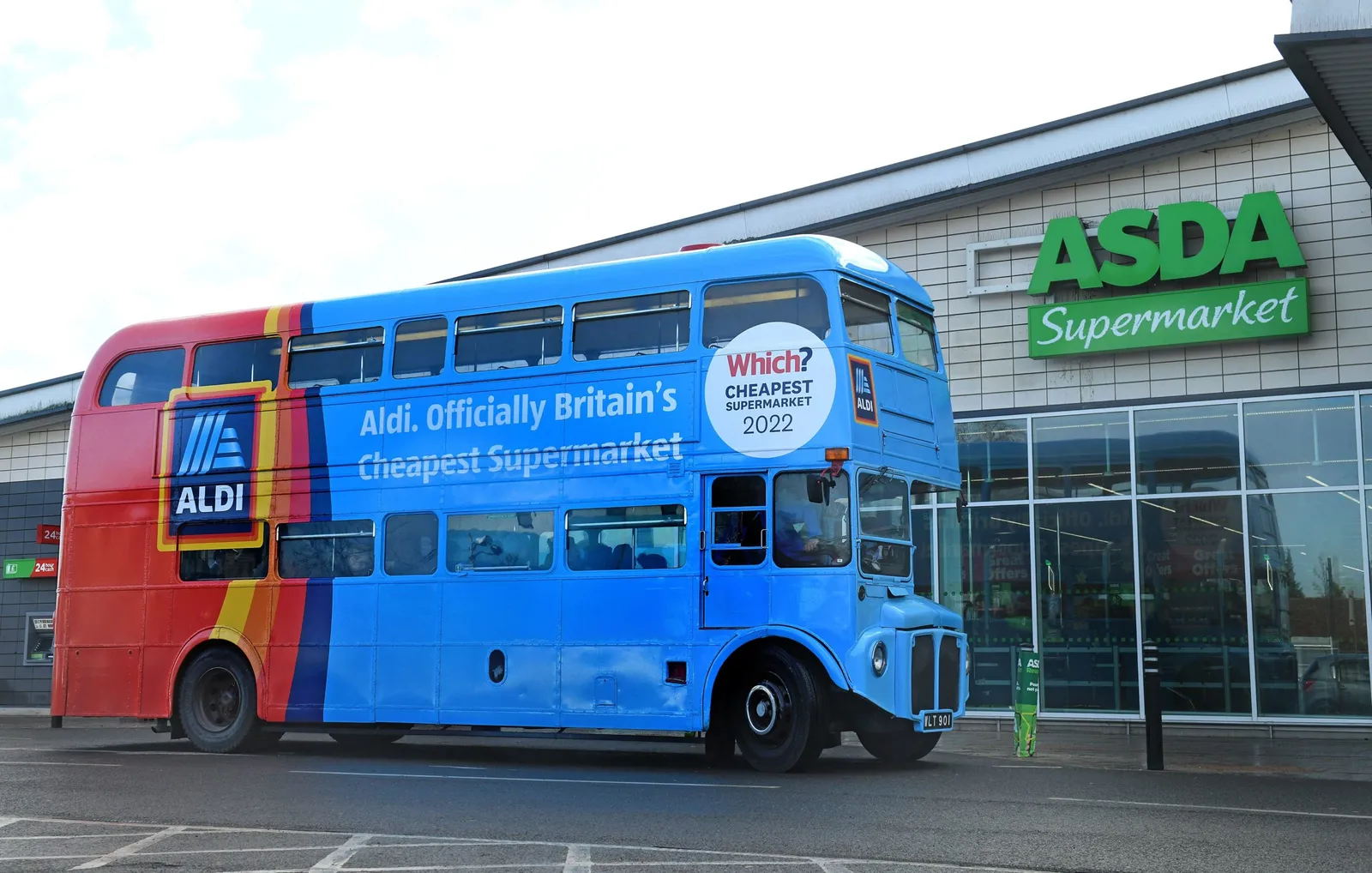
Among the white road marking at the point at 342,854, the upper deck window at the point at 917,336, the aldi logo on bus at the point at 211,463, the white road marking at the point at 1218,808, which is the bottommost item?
the white road marking at the point at 342,854

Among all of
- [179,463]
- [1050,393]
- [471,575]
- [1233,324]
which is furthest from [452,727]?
[1233,324]

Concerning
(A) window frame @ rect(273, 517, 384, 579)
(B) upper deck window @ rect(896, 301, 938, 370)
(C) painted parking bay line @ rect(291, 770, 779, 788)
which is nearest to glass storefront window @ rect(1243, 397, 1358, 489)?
(B) upper deck window @ rect(896, 301, 938, 370)

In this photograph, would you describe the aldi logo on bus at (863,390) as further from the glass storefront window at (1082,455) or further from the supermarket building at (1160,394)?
the glass storefront window at (1082,455)

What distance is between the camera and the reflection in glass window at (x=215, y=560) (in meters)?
15.4

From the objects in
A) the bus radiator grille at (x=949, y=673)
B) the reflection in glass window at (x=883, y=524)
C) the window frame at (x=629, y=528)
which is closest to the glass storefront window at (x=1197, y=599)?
the bus radiator grille at (x=949, y=673)

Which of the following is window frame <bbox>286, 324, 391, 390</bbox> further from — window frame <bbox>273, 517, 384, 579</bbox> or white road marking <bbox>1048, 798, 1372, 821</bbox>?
white road marking <bbox>1048, 798, 1372, 821</bbox>

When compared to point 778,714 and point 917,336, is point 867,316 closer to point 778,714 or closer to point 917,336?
point 917,336

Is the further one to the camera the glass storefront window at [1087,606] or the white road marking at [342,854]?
the glass storefront window at [1087,606]

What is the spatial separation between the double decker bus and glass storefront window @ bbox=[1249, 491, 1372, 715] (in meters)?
5.90

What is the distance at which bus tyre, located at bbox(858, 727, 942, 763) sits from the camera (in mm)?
13578

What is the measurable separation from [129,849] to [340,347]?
791 centimetres

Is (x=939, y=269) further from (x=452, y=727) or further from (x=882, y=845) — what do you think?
(x=882, y=845)

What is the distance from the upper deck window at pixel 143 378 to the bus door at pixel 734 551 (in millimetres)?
6787

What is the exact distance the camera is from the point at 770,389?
1252cm
